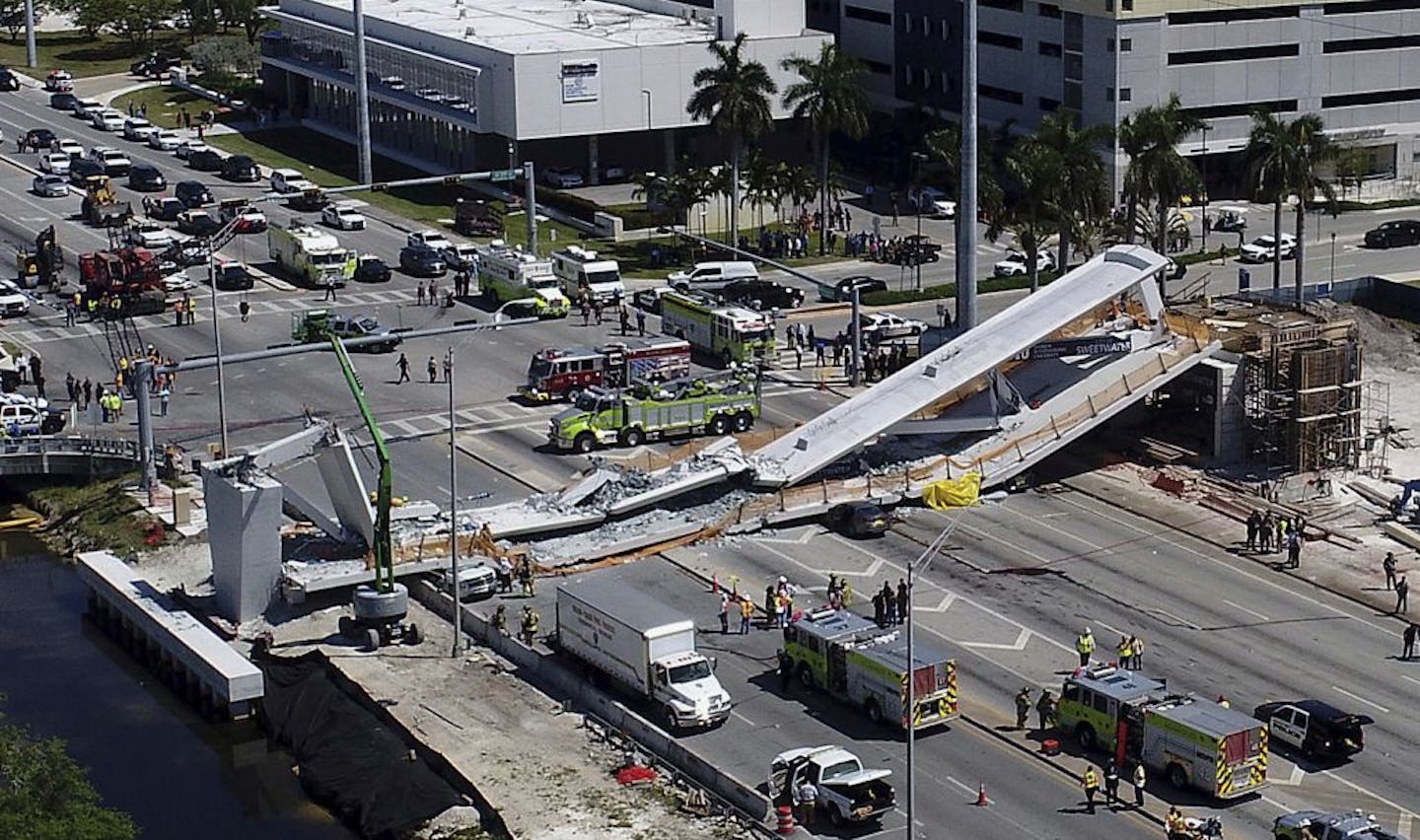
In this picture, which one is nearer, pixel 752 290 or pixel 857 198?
pixel 752 290

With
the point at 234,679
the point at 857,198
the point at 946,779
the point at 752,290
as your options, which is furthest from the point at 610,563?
the point at 857,198

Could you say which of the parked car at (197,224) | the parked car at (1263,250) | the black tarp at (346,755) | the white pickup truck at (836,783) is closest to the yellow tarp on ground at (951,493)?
the black tarp at (346,755)

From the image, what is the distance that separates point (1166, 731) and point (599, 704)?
16.9 m

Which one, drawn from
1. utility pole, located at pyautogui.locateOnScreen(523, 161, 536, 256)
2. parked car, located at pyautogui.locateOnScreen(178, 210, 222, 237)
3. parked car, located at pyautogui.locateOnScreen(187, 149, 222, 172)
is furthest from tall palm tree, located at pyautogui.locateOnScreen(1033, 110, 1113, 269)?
parked car, located at pyautogui.locateOnScreen(187, 149, 222, 172)

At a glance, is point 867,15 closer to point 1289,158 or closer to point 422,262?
point 422,262

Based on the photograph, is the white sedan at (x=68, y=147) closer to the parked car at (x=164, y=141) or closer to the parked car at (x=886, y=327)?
the parked car at (x=164, y=141)

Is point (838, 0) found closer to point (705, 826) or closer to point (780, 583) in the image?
point (780, 583)

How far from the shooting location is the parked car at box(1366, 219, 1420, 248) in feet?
465

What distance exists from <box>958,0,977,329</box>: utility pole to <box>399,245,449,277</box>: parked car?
35.8 m

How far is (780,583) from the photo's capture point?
83438mm

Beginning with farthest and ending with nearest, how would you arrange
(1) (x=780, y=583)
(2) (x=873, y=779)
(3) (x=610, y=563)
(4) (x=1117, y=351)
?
(4) (x=1117, y=351) < (3) (x=610, y=563) < (1) (x=780, y=583) < (2) (x=873, y=779)

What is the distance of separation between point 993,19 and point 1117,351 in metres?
61.8

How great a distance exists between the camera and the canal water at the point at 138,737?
72250mm

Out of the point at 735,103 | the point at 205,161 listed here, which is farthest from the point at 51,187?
the point at 735,103
